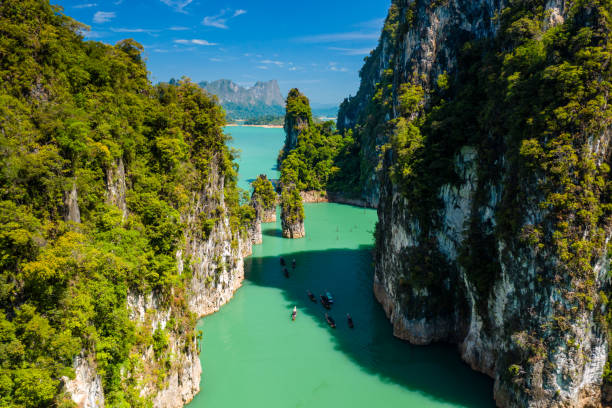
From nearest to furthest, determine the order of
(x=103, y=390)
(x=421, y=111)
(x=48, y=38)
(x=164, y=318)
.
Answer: (x=103, y=390), (x=48, y=38), (x=164, y=318), (x=421, y=111)

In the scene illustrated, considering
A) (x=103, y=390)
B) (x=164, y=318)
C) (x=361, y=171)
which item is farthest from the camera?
(x=361, y=171)

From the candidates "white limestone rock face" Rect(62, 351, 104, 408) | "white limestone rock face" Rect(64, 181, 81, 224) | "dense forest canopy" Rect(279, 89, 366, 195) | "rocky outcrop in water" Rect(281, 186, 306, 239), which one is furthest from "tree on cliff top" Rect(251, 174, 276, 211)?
"white limestone rock face" Rect(62, 351, 104, 408)

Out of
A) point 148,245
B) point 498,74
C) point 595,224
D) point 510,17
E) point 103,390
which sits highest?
point 510,17

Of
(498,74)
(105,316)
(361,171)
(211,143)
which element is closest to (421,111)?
(498,74)

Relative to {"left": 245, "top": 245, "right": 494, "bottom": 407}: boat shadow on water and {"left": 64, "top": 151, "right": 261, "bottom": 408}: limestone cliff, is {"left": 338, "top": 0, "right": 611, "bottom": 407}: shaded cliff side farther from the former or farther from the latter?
{"left": 64, "top": 151, "right": 261, "bottom": 408}: limestone cliff

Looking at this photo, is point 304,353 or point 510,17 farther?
point 304,353

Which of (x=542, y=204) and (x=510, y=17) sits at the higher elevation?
(x=510, y=17)

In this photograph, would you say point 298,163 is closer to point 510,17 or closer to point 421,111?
point 421,111
